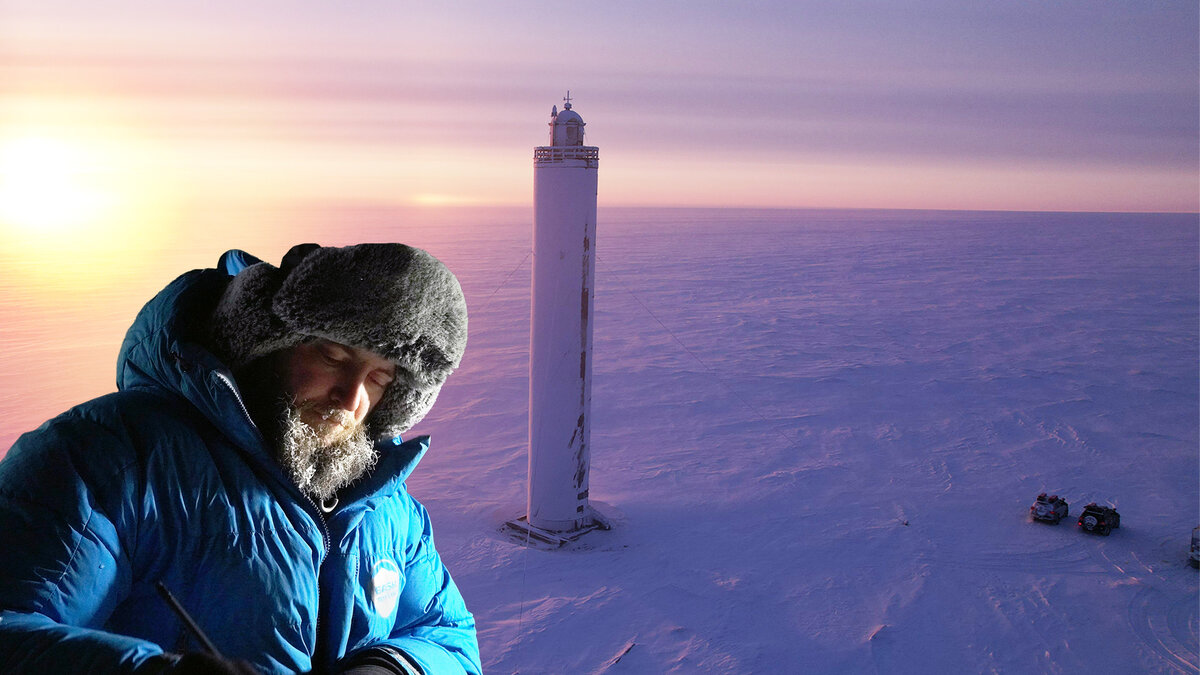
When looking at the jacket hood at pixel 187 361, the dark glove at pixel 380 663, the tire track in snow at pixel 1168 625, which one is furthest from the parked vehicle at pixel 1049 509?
the jacket hood at pixel 187 361

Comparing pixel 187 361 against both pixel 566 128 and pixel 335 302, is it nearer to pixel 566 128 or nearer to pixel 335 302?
pixel 335 302

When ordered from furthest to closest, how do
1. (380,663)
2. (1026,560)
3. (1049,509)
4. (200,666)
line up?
(1049,509) < (1026,560) < (380,663) < (200,666)

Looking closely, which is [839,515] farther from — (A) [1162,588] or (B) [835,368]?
(B) [835,368]

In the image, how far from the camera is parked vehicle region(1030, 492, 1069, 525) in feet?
24.7

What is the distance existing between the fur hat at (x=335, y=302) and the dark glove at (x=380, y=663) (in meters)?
0.53

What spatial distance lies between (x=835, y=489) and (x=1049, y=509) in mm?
1941

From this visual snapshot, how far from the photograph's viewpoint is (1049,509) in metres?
7.55

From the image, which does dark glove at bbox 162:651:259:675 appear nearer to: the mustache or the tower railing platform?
the mustache

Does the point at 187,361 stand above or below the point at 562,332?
above

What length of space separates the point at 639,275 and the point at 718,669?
22.7 meters

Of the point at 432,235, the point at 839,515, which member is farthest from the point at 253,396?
the point at 432,235

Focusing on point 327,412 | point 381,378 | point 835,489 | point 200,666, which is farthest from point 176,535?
point 835,489

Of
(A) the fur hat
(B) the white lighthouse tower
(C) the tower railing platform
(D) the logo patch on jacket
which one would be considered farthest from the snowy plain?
(A) the fur hat

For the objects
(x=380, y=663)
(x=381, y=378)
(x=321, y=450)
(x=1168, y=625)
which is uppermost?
(x=381, y=378)
